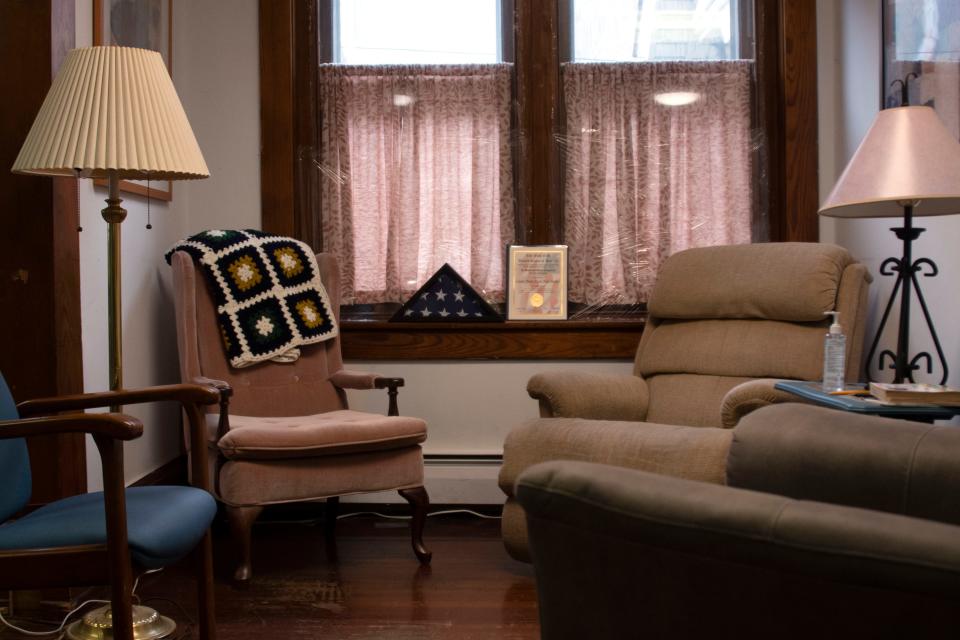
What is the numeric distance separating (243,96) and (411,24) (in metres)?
0.74

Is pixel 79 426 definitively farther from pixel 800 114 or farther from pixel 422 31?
pixel 800 114

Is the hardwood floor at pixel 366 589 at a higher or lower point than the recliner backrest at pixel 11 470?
lower

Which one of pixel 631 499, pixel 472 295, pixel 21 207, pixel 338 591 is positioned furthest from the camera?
pixel 472 295

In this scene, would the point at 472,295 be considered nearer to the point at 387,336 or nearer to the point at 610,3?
the point at 387,336

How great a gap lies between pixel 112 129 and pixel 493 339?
5.99ft

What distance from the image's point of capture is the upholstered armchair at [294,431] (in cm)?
280

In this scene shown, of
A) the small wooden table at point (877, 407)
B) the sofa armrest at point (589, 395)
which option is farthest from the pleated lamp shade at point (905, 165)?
the sofa armrest at point (589, 395)

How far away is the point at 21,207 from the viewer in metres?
2.54

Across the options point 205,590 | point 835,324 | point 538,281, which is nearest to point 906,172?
point 835,324

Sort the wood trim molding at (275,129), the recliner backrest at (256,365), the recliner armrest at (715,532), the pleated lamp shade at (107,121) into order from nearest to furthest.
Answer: the recliner armrest at (715,532)
the pleated lamp shade at (107,121)
the recliner backrest at (256,365)
the wood trim molding at (275,129)

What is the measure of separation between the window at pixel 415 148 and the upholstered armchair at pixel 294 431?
1.06 feet

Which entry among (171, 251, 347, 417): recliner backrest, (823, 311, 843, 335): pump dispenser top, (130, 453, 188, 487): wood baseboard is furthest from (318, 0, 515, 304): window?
(823, 311, 843, 335): pump dispenser top

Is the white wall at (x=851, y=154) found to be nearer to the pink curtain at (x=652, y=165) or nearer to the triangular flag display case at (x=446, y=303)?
the pink curtain at (x=652, y=165)

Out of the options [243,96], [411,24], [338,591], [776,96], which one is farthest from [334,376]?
[776,96]
